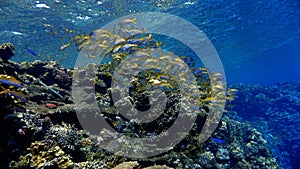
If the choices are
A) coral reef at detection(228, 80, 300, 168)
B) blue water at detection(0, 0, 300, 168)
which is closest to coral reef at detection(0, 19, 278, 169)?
blue water at detection(0, 0, 300, 168)

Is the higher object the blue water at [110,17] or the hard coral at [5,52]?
the blue water at [110,17]

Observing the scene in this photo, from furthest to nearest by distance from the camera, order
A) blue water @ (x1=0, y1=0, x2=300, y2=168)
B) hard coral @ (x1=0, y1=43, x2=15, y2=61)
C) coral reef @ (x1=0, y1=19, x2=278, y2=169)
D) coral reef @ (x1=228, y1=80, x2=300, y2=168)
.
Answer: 1. blue water @ (x1=0, y1=0, x2=300, y2=168)
2. coral reef @ (x1=228, y1=80, x2=300, y2=168)
3. hard coral @ (x1=0, y1=43, x2=15, y2=61)
4. coral reef @ (x1=0, y1=19, x2=278, y2=169)

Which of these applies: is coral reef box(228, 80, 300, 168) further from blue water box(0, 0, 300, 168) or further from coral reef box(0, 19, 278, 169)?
blue water box(0, 0, 300, 168)

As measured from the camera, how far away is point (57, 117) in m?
6.42

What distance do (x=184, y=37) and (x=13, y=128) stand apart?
25.6m

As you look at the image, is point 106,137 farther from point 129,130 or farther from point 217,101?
point 217,101

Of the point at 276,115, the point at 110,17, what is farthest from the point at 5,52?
the point at 276,115

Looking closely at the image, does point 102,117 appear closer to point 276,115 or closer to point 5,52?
point 5,52

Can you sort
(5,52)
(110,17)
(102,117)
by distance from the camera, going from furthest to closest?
(110,17)
(5,52)
(102,117)

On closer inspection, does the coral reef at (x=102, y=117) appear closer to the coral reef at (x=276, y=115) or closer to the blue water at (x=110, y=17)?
the blue water at (x=110, y=17)

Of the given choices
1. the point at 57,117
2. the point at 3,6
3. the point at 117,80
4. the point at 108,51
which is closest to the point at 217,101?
the point at 117,80

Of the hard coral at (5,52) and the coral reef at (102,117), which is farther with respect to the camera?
the hard coral at (5,52)

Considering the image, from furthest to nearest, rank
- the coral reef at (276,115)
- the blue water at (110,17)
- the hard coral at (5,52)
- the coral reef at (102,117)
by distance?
the blue water at (110,17) < the coral reef at (276,115) < the hard coral at (5,52) < the coral reef at (102,117)

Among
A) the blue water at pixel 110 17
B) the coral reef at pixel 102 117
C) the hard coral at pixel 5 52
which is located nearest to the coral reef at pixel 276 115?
the coral reef at pixel 102 117
